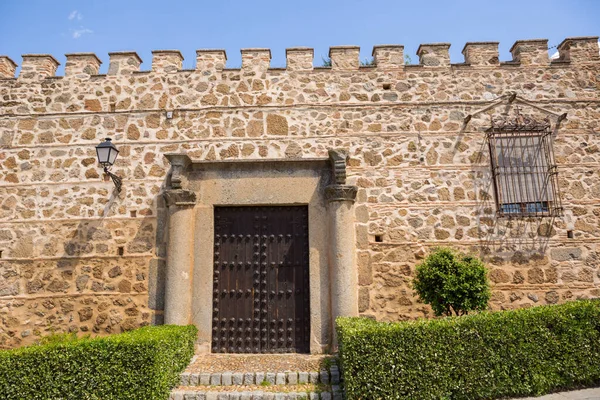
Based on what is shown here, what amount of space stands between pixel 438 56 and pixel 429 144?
6.01 ft

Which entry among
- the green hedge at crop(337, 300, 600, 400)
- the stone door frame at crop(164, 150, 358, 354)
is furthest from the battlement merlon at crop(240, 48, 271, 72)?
the green hedge at crop(337, 300, 600, 400)

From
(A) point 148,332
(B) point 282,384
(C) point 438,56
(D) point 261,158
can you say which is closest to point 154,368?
(A) point 148,332

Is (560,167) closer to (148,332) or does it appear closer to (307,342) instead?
(307,342)

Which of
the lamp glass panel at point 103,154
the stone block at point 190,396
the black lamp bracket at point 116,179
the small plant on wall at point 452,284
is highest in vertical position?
the lamp glass panel at point 103,154

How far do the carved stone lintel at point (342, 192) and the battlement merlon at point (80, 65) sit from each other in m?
5.31

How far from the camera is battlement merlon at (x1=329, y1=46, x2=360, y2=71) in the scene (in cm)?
779

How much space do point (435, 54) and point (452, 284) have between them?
4.48m

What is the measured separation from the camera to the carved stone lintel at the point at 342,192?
6887 millimetres

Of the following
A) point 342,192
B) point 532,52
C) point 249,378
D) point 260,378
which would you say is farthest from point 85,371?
point 532,52

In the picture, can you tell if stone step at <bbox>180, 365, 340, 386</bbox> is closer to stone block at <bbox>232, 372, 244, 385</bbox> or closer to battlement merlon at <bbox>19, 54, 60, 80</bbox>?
stone block at <bbox>232, 372, 244, 385</bbox>

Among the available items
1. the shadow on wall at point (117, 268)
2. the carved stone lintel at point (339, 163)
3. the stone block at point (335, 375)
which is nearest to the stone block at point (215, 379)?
the stone block at point (335, 375)

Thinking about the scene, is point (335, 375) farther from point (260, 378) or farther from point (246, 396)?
point (246, 396)

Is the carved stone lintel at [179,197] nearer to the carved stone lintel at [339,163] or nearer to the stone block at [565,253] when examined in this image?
the carved stone lintel at [339,163]

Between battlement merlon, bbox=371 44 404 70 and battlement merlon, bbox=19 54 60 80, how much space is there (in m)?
6.51
